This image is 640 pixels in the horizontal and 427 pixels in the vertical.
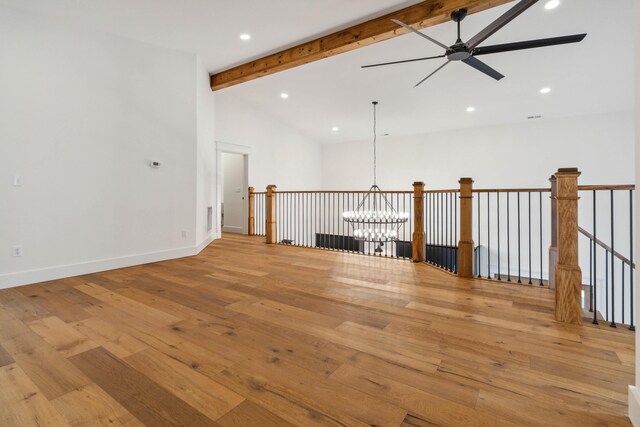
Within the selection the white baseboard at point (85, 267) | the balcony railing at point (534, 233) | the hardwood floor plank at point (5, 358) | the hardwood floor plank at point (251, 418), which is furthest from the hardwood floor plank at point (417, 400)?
the white baseboard at point (85, 267)

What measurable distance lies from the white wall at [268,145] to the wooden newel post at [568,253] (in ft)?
20.5

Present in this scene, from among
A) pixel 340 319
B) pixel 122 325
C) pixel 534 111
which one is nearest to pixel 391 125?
pixel 534 111

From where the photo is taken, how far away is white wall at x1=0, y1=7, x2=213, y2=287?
Result: 3.17m

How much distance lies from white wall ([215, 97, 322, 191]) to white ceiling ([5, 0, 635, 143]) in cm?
30

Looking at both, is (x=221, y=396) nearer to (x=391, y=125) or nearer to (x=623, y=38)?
(x=623, y=38)

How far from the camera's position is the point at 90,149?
369 centimetres

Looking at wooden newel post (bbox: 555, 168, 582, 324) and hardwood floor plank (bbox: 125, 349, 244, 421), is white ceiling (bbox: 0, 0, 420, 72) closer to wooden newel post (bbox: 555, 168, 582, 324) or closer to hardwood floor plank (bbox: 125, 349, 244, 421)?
wooden newel post (bbox: 555, 168, 582, 324)

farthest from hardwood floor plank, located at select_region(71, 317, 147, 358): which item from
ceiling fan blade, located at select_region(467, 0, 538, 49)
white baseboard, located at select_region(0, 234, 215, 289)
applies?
ceiling fan blade, located at select_region(467, 0, 538, 49)

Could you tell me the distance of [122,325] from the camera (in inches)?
85.9

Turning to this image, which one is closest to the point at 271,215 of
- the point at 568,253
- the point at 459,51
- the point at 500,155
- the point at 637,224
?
the point at 459,51

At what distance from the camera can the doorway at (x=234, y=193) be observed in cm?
763

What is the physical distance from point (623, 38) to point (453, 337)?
515 cm

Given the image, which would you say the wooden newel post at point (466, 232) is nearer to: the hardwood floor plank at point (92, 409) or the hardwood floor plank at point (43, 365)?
the hardwood floor plank at point (92, 409)

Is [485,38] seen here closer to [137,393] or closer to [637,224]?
[637,224]
